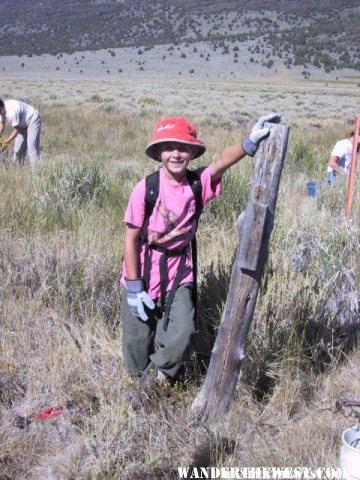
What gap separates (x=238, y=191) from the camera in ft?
19.8

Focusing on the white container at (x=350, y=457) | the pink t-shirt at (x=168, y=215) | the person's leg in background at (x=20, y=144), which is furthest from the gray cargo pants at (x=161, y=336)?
the person's leg in background at (x=20, y=144)

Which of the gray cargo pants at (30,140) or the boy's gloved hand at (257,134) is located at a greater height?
the boy's gloved hand at (257,134)

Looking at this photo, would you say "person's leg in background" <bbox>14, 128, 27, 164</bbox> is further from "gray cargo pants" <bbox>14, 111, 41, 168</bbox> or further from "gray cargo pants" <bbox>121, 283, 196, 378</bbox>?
"gray cargo pants" <bbox>121, 283, 196, 378</bbox>

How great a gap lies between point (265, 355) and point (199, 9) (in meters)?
137

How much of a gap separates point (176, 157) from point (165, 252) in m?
0.51

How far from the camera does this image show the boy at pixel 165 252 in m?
2.90

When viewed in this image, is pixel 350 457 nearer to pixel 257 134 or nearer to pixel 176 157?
pixel 257 134

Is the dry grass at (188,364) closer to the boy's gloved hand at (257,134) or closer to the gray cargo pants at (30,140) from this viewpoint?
the boy's gloved hand at (257,134)

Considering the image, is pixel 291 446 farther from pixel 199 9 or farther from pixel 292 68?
pixel 199 9

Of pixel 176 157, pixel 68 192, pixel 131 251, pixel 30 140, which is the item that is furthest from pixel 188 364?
pixel 30 140

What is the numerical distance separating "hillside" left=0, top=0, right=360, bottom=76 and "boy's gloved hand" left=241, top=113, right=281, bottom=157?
79.8m

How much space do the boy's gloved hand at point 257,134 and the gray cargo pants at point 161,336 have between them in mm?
866

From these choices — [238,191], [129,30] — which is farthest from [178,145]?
[129,30]

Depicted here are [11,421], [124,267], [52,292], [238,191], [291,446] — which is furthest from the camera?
[238,191]
